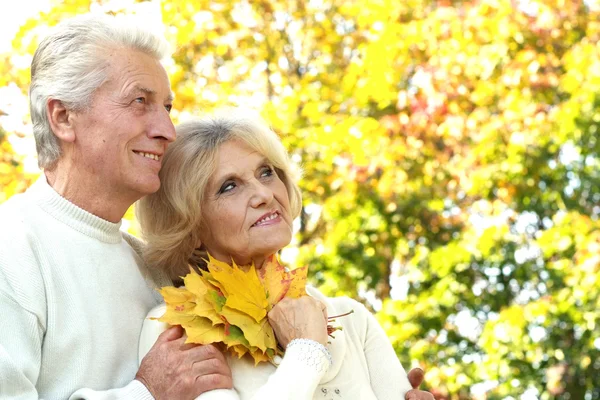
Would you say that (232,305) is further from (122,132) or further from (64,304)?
(122,132)

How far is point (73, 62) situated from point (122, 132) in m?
0.24

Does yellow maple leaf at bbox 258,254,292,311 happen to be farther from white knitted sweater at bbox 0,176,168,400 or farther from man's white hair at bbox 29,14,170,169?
man's white hair at bbox 29,14,170,169

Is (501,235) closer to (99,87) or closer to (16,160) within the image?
(16,160)

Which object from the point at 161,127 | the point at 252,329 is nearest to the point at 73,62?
the point at 161,127

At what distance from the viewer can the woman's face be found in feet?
8.81

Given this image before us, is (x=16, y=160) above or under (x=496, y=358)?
above

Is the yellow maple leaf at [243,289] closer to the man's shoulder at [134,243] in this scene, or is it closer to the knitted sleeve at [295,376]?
the knitted sleeve at [295,376]

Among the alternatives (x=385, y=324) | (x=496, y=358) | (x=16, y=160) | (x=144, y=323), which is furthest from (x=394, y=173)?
(x=144, y=323)

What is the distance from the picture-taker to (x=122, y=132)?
8.16 ft

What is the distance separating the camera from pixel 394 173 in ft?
20.4

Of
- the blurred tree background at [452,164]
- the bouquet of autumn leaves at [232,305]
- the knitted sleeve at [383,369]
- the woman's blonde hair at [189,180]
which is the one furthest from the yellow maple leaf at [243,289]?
the blurred tree background at [452,164]

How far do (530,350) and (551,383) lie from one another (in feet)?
1.18

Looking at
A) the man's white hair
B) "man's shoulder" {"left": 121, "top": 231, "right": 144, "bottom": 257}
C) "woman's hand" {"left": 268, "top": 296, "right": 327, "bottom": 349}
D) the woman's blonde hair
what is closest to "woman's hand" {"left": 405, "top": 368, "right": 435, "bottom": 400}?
"woman's hand" {"left": 268, "top": 296, "right": 327, "bottom": 349}

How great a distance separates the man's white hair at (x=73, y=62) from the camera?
2.49 meters
